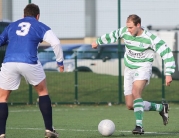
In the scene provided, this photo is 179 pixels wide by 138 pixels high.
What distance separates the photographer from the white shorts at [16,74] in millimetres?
8773

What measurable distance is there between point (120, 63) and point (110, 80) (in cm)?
63

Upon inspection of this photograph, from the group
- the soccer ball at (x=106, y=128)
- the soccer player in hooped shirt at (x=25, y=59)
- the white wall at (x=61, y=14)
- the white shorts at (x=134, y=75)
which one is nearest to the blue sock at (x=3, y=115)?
the soccer player in hooped shirt at (x=25, y=59)

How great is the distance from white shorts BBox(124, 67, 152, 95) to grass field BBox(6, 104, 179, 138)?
0.75 m

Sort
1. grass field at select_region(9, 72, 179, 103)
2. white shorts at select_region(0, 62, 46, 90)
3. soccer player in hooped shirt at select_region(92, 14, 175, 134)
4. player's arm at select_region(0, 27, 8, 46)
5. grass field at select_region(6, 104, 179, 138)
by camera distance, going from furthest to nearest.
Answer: grass field at select_region(9, 72, 179, 103) → grass field at select_region(6, 104, 179, 138) → soccer player in hooped shirt at select_region(92, 14, 175, 134) → player's arm at select_region(0, 27, 8, 46) → white shorts at select_region(0, 62, 46, 90)

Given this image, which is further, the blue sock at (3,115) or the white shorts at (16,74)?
the blue sock at (3,115)

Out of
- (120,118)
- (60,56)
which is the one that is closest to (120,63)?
(120,118)

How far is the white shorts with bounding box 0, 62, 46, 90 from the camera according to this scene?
28.8 ft

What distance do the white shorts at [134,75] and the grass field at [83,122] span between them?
0.75 meters

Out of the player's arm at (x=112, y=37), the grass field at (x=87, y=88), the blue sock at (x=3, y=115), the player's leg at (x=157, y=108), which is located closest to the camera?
the blue sock at (x=3, y=115)

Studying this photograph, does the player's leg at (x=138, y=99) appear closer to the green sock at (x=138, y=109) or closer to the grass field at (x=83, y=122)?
the green sock at (x=138, y=109)

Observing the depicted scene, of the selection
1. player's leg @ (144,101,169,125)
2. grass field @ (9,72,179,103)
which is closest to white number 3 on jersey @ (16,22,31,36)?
player's leg @ (144,101,169,125)

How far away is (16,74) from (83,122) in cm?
419

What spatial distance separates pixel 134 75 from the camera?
34.3 ft

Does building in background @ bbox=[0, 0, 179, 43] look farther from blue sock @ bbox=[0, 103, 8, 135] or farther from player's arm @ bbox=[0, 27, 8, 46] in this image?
blue sock @ bbox=[0, 103, 8, 135]
